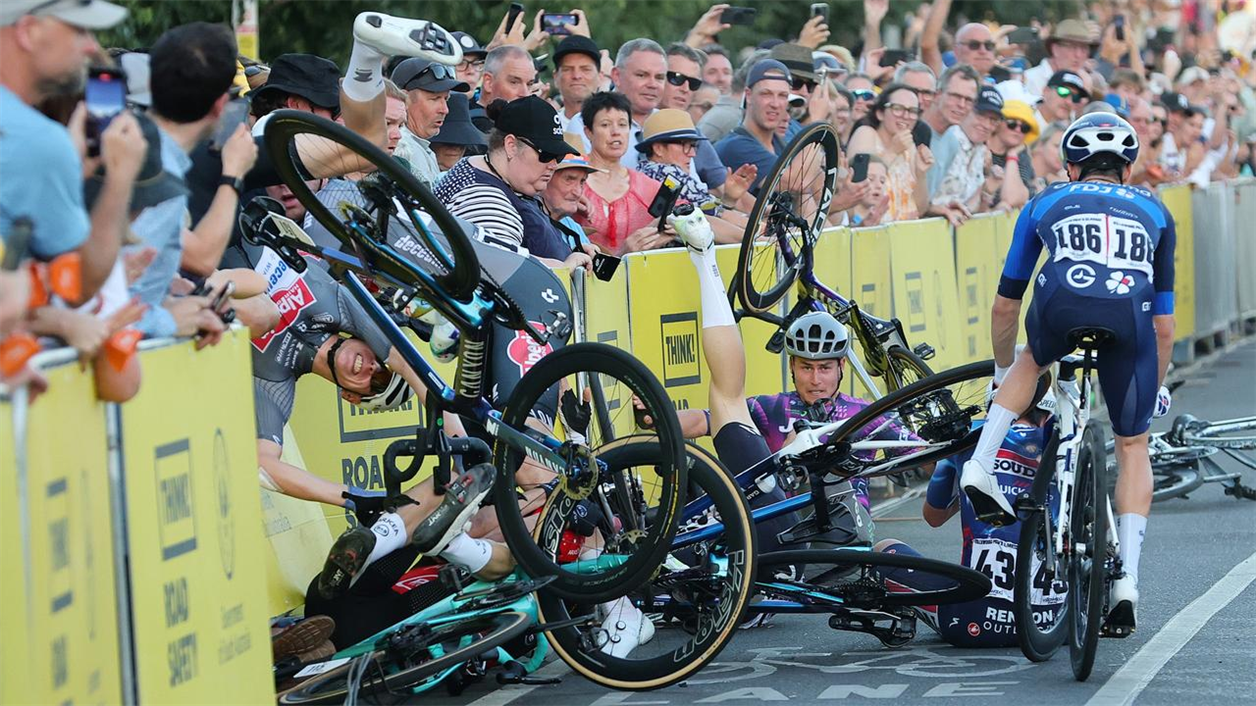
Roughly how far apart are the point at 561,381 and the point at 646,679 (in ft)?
3.45

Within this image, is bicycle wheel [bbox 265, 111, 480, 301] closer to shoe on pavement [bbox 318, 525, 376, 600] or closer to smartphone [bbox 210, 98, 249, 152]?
smartphone [bbox 210, 98, 249, 152]

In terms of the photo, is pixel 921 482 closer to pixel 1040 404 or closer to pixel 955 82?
pixel 955 82

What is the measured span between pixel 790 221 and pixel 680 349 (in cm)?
91

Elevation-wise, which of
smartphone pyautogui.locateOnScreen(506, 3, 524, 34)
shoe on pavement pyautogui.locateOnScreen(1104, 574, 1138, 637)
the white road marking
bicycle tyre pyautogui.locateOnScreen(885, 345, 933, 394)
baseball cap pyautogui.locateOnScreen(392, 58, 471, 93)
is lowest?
the white road marking

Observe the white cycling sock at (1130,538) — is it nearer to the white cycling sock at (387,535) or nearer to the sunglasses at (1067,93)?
the white cycling sock at (387,535)

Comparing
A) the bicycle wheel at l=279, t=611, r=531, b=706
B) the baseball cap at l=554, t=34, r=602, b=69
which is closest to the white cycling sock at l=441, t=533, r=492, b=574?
the bicycle wheel at l=279, t=611, r=531, b=706

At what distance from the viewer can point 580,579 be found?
23.9ft

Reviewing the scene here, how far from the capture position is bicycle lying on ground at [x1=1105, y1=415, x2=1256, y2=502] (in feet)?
40.2

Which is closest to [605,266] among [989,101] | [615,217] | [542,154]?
[542,154]

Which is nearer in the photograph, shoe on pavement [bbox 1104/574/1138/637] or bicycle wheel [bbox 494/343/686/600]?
bicycle wheel [bbox 494/343/686/600]

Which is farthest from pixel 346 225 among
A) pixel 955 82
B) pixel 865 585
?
pixel 955 82

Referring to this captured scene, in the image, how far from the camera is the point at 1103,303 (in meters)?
8.27

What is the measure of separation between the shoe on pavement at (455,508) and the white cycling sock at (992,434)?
6.53 feet

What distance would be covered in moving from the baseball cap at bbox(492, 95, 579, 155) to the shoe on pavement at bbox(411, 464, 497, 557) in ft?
7.45
